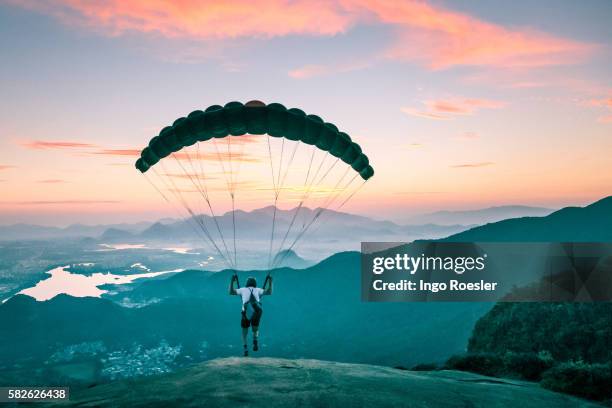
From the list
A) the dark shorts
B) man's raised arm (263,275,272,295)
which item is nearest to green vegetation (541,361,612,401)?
man's raised arm (263,275,272,295)

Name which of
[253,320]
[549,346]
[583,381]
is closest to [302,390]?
[253,320]

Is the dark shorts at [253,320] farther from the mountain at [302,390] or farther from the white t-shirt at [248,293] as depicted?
the mountain at [302,390]

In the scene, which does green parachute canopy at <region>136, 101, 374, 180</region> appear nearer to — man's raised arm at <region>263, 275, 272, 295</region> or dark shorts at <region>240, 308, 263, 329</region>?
man's raised arm at <region>263, 275, 272, 295</region>

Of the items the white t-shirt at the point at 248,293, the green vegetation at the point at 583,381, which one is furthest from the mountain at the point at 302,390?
the white t-shirt at the point at 248,293

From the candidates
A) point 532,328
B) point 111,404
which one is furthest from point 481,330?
point 111,404

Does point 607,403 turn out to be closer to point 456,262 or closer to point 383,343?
point 456,262
